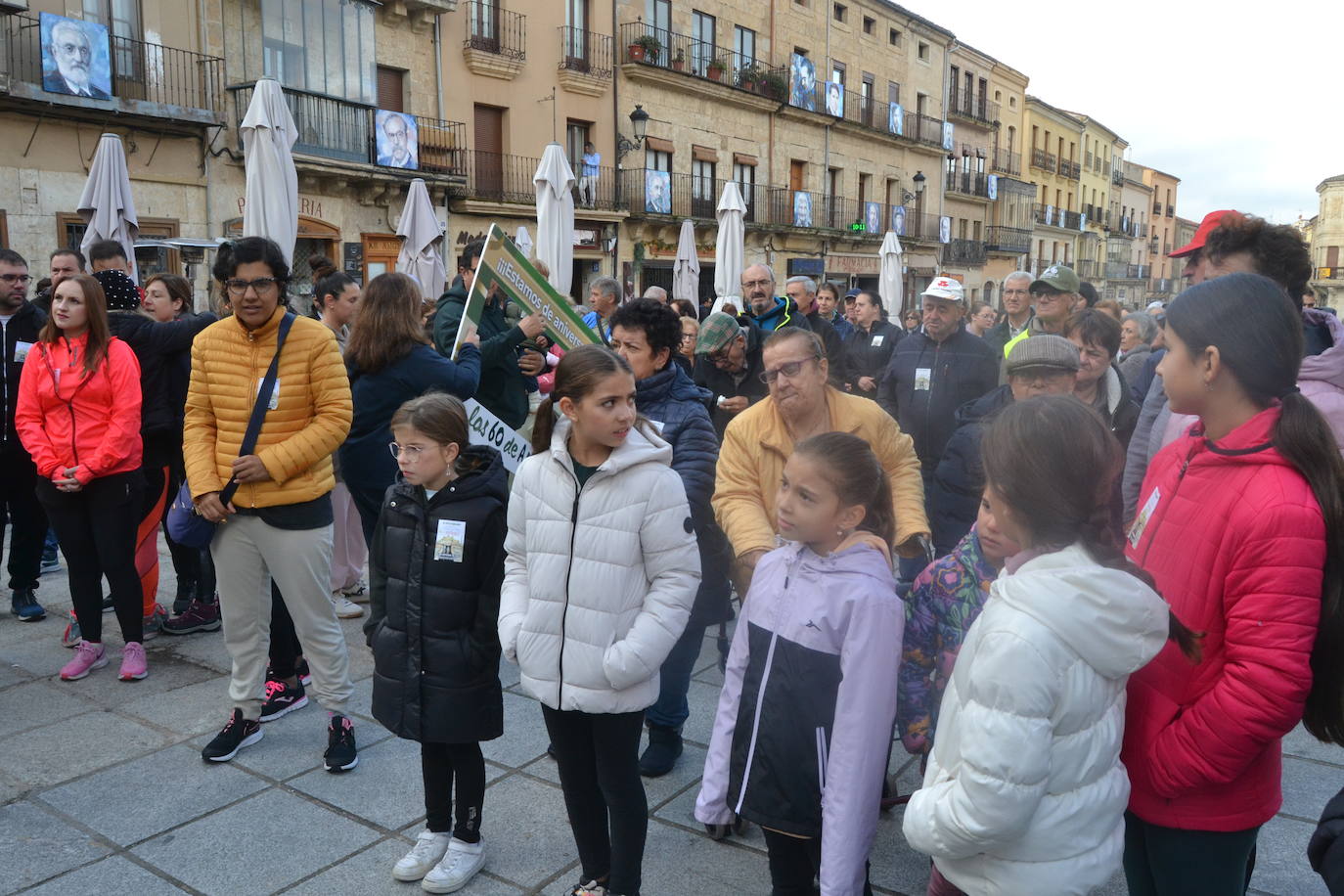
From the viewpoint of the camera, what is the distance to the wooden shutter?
1959 cm

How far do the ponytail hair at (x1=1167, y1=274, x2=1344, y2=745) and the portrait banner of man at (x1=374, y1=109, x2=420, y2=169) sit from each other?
18.9 meters

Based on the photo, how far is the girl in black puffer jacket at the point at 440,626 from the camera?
9.73 feet

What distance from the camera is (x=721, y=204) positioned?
16.0 metres

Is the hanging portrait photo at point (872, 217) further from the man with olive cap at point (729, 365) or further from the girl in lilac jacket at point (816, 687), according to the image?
the girl in lilac jacket at point (816, 687)

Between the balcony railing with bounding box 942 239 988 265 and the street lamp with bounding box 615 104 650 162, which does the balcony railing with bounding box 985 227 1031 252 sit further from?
the street lamp with bounding box 615 104 650 162

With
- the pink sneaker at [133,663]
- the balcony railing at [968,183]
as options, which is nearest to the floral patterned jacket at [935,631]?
the pink sneaker at [133,663]

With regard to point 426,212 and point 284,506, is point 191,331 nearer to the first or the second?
point 284,506

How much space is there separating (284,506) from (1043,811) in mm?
2998

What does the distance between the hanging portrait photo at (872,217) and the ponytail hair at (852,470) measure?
33.2m

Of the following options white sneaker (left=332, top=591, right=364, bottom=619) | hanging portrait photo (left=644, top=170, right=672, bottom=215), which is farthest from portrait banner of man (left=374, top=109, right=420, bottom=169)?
white sneaker (left=332, top=591, right=364, bottom=619)

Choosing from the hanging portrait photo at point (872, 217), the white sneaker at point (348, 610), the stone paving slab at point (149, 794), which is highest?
the hanging portrait photo at point (872, 217)

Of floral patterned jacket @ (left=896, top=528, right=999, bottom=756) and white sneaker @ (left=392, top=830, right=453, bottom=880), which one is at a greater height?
floral patterned jacket @ (left=896, top=528, right=999, bottom=756)

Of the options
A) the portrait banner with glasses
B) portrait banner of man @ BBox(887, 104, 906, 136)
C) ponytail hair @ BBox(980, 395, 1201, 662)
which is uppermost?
portrait banner of man @ BBox(887, 104, 906, 136)

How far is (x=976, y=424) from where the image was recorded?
3.96 m
